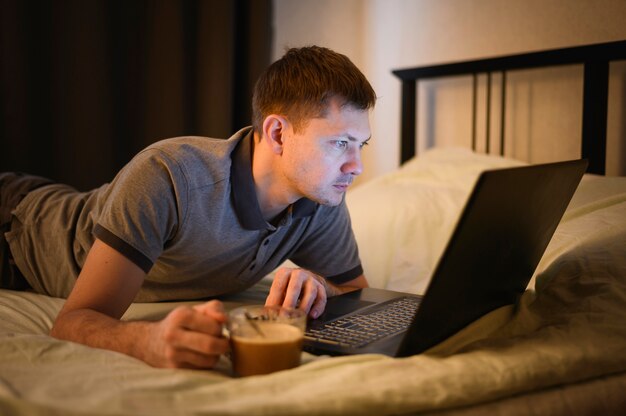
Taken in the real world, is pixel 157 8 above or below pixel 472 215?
above

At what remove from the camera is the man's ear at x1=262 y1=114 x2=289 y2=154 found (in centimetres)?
130

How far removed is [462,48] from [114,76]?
1.29 m

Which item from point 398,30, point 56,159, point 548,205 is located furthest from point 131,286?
point 398,30

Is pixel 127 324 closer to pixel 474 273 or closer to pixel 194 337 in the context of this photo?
pixel 194 337

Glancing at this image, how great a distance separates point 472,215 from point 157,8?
6.55ft

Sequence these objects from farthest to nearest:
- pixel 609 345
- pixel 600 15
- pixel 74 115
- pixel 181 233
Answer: pixel 74 115 < pixel 600 15 < pixel 181 233 < pixel 609 345

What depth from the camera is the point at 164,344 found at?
0.88m

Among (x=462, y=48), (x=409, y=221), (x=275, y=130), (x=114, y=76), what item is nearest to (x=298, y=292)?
(x=275, y=130)

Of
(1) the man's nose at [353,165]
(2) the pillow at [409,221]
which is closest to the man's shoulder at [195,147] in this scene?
(1) the man's nose at [353,165]

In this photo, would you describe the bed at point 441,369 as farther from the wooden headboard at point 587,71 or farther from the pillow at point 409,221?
the wooden headboard at point 587,71

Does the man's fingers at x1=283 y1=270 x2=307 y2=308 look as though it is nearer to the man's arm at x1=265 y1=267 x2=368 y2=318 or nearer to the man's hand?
the man's arm at x1=265 y1=267 x2=368 y2=318

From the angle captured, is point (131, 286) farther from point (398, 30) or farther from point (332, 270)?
point (398, 30)

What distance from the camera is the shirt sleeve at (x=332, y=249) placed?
1.51 m

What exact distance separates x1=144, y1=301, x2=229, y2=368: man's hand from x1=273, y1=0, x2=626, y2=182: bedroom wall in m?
1.50
